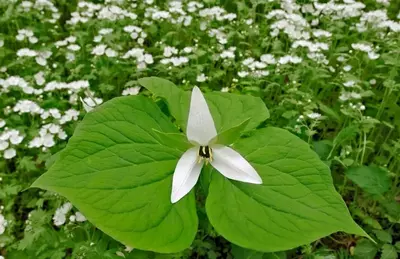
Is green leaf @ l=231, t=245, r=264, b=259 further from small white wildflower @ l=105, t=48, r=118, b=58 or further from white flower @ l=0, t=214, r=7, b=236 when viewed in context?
small white wildflower @ l=105, t=48, r=118, b=58

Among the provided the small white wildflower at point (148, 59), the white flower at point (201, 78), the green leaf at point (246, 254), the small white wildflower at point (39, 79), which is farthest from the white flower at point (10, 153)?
the green leaf at point (246, 254)

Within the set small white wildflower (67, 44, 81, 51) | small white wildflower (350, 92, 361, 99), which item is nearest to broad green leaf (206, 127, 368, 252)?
small white wildflower (350, 92, 361, 99)

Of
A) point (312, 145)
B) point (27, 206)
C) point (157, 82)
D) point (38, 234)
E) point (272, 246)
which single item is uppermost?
point (157, 82)

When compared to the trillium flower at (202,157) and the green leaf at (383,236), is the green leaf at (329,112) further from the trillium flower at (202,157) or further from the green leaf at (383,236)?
the trillium flower at (202,157)

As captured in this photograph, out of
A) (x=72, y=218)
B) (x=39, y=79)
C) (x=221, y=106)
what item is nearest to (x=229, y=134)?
(x=221, y=106)

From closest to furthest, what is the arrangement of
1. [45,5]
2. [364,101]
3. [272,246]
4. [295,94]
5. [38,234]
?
[272,246] < [38,234] < [295,94] < [364,101] < [45,5]

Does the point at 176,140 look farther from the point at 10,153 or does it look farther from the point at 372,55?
the point at 372,55

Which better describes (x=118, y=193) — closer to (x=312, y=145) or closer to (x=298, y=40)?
(x=312, y=145)

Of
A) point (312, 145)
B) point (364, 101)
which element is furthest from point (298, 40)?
point (312, 145)
